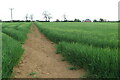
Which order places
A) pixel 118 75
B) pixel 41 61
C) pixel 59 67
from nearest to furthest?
pixel 118 75
pixel 59 67
pixel 41 61

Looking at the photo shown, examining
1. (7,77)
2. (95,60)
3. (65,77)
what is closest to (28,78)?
(7,77)

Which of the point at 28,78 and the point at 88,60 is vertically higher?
the point at 88,60

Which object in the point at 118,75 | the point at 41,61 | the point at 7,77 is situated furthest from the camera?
the point at 41,61

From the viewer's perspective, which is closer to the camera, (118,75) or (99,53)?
(118,75)

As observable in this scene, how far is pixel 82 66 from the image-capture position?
470cm

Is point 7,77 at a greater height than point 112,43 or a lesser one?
lesser

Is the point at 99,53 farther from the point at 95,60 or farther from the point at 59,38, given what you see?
the point at 59,38

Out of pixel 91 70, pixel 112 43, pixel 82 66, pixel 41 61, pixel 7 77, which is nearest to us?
pixel 7 77

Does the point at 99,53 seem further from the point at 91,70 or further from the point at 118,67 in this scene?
the point at 118,67

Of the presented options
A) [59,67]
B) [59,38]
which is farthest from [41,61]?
[59,38]

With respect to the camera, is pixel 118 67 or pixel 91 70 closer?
pixel 118 67

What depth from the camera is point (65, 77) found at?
412cm

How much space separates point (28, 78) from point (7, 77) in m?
0.53

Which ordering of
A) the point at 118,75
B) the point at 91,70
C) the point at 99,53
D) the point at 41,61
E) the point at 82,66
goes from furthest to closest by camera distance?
the point at 41,61 < the point at 82,66 < the point at 99,53 < the point at 91,70 < the point at 118,75
